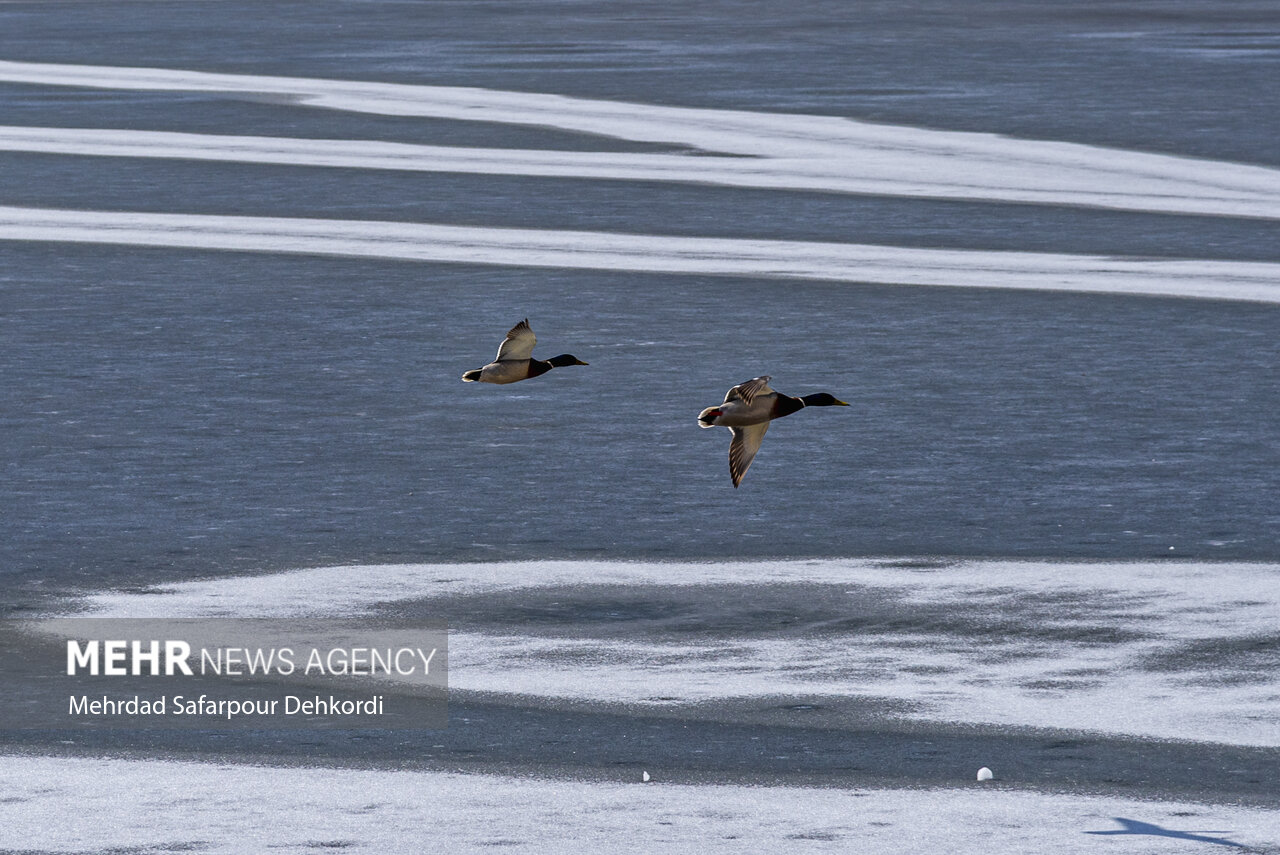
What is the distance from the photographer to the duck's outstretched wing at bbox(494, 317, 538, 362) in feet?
16.6

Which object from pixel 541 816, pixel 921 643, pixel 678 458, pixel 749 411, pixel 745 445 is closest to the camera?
pixel 749 411

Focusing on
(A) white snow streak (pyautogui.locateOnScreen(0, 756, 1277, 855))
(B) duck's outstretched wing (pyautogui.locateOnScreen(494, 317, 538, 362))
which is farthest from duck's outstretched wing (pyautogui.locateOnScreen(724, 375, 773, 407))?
(A) white snow streak (pyautogui.locateOnScreen(0, 756, 1277, 855))

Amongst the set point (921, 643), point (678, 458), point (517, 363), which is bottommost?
point (921, 643)

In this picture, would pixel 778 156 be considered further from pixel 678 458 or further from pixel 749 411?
pixel 749 411

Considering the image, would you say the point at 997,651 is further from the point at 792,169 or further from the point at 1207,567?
the point at 792,169

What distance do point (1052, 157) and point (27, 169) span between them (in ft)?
23.5

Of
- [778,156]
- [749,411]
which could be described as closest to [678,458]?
[749,411]

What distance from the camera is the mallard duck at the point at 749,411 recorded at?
456 cm

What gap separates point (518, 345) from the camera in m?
5.12

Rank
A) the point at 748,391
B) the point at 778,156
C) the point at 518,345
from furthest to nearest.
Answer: the point at 778,156, the point at 518,345, the point at 748,391

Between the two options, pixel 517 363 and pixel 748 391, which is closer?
pixel 748 391

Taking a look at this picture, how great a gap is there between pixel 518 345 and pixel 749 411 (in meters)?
0.60

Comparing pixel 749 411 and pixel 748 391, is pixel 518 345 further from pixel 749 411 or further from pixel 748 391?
pixel 748 391

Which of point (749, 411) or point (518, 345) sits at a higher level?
point (518, 345)
